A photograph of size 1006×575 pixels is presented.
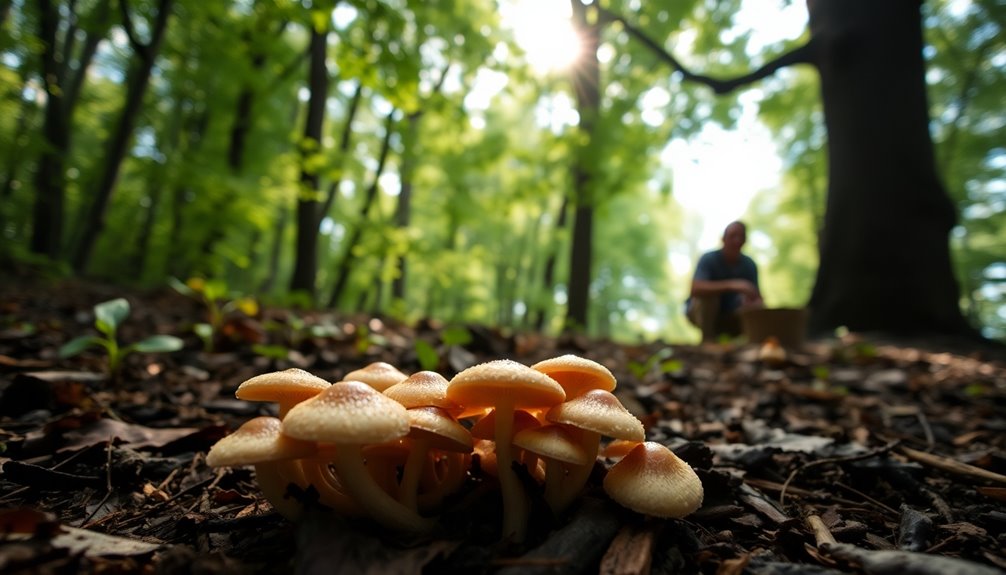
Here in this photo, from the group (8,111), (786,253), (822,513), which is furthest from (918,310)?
(8,111)

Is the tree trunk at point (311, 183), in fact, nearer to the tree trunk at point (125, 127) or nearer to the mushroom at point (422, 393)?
the tree trunk at point (125, 127)

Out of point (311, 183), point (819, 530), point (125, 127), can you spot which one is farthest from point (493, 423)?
point (311, 183)

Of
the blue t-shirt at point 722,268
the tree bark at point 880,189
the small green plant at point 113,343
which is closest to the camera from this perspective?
the small green plant at point 113,343

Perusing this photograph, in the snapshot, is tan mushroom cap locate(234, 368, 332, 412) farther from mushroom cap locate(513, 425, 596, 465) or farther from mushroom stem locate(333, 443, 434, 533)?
mushroom cap locate(513, 425, 596, 465)

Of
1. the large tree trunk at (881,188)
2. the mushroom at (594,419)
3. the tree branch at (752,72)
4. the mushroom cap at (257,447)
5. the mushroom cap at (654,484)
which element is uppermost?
the tree branch at (752,72)

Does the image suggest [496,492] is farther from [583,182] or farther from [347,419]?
[583,182]

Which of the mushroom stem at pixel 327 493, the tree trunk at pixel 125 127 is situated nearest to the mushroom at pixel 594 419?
the mushroom stem at pixel 327 493
